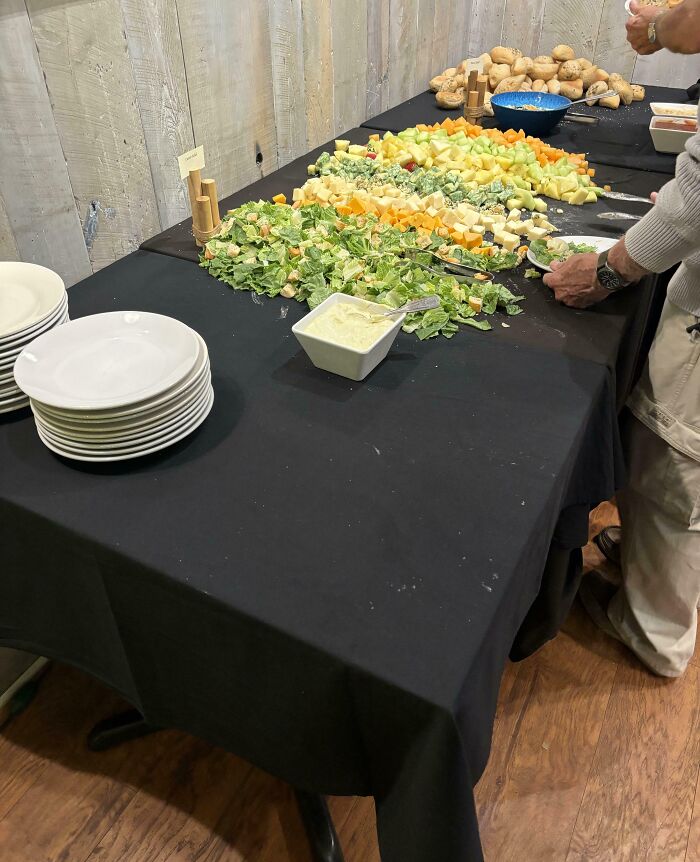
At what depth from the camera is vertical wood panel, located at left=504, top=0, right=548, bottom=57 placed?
3.09m

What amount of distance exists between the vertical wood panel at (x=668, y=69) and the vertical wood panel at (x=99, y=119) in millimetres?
2474

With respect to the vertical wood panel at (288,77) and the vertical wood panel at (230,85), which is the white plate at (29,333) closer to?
the vertical wood panel at (230,85)

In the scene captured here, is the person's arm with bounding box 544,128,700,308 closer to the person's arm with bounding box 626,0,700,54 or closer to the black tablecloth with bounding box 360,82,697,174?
the person's arm with bounding box 626,0,700,54

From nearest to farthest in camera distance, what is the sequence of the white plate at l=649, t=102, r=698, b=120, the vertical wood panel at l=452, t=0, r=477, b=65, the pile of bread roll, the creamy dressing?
the creamy dressing, the white plate at l=649, t=102, r=698, b=120, the pile of bread roll, the vertical wood panel at l=452, t=0, r=477, b=65

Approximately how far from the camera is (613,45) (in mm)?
3016

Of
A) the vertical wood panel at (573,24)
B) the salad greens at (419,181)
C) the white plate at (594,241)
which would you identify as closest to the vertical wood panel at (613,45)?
the vertical wood panel at (573,24)

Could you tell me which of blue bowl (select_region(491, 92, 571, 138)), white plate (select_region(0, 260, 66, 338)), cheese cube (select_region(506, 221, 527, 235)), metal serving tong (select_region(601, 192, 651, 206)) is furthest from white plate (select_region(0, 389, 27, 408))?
blue bowl (select_region(491, 92, 571, 138))

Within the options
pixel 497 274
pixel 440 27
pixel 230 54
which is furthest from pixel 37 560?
pixel 440 27

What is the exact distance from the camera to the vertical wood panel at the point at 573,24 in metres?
2.98

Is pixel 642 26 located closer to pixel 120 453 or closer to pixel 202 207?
pixel 202 207

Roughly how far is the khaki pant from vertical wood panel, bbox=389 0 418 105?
186 centimetres

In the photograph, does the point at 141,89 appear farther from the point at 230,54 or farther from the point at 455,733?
the point at 455,733

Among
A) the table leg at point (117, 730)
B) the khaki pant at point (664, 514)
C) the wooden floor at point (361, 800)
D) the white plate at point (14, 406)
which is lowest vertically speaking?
the wooden floor at point (361, 800)

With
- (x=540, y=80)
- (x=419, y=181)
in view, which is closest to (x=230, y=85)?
(x=419, y=181)
